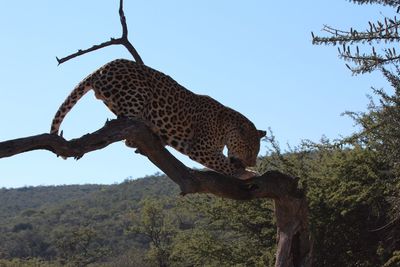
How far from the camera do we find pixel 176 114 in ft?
33.3

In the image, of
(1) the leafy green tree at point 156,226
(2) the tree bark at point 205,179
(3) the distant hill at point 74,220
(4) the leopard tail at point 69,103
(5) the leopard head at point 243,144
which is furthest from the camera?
(3) the distant hill at point 74,220

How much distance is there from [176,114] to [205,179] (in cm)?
122

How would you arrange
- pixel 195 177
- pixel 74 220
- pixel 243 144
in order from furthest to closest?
1. pixel 74 220
2. pixel 243 144
3. pixel 195 177

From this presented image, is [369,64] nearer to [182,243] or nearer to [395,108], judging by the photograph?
[395,108]

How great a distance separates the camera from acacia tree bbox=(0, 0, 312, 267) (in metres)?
7.84

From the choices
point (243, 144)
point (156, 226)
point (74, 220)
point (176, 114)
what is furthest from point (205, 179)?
point (74, 220)

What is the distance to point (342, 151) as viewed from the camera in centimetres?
1936

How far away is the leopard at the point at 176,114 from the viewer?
9.40 meters

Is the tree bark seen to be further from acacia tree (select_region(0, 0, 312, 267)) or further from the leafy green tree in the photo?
the leafy green tree

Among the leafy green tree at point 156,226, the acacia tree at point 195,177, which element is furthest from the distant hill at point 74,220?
the acacia tree at point 195,177

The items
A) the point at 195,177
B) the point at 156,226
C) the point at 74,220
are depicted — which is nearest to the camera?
the point at 195,177

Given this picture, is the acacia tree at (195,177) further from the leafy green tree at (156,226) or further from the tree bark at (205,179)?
the leafy green tree at (156,226)

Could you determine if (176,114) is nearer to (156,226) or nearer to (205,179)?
(205,179)

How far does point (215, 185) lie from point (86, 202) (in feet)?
224
